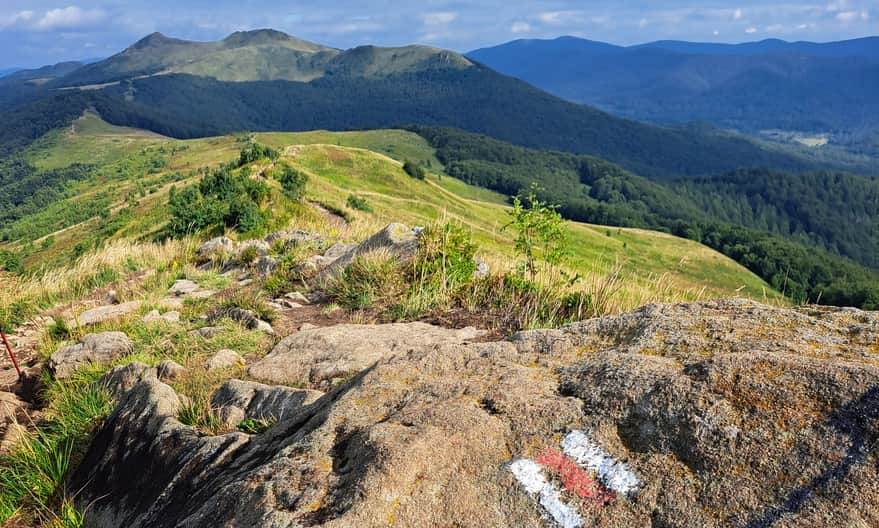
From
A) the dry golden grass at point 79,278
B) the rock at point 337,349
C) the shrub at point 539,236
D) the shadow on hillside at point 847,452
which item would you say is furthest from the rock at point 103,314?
the shadow on hillside at point 847,452

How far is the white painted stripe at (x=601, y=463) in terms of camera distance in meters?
2.63

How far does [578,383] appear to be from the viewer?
11.2ft

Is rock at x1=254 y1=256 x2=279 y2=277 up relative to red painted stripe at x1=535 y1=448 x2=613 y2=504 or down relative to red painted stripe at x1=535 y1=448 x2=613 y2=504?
down

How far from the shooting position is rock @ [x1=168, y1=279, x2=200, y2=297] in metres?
10.7

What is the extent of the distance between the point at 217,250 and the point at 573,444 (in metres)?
13.1

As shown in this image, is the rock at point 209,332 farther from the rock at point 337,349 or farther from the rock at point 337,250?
the rock at point 337,250

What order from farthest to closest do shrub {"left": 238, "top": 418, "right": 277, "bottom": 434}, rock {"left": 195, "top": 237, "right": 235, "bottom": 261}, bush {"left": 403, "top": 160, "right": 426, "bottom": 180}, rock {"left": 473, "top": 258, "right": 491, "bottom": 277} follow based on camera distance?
bush {"left": 403, "top": 160, "right": 426, "bottom": 180}
rock {"left": 195, "top": 237, "right": 235, "bottom": 261}
rock {"left": 473, "top": 258, "right": 491, "bottom": 277}
shrub {"left": 238, "top": 418, "right": 277, "bottom": 434}

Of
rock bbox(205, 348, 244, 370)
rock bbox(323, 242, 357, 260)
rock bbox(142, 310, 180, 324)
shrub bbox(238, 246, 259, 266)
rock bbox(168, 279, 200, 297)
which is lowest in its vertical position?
rock bbox(168, 279, 200, 297)

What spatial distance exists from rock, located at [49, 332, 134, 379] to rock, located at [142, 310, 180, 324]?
0.77m

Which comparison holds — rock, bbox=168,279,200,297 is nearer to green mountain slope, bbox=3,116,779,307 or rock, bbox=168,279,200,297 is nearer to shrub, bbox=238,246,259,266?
shrub, bbox=238,246,259,266

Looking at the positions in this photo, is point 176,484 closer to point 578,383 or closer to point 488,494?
point 488,494

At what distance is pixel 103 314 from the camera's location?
365 inches

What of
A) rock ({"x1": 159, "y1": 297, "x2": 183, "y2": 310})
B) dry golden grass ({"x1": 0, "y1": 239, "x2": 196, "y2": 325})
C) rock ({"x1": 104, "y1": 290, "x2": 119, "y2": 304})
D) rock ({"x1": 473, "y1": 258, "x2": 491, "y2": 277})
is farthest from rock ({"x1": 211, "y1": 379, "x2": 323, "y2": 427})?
rock ({"x1": 104, "y1": 290, "x2": 119, "y2": 304})

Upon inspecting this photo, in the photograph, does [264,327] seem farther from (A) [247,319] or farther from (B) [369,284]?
(B) [369,284]
